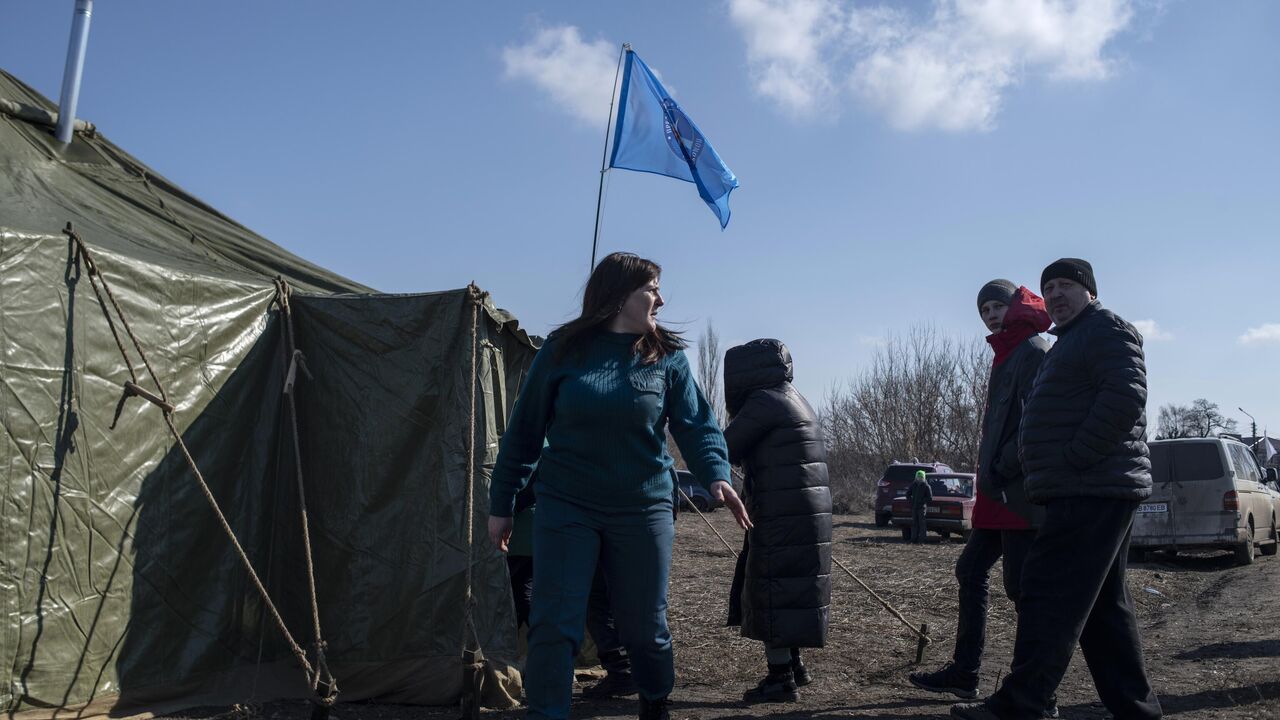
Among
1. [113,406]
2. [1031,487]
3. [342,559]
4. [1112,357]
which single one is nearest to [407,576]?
[342,559]

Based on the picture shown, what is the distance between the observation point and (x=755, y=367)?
4.89 m

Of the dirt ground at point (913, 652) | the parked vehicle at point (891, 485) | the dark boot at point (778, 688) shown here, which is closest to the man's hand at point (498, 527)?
the dirt ground at point (913, 652)

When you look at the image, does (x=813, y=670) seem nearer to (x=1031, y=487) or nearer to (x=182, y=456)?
(x=1031, y=487)

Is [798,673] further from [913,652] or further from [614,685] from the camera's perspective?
[913,652]

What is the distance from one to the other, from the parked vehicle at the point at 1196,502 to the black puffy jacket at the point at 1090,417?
9433mm

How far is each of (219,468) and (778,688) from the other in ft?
9.20

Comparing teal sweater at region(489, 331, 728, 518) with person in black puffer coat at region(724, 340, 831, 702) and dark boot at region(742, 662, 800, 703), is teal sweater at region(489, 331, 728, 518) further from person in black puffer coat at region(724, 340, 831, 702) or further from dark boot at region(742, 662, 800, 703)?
dark boot at region(742, 662, 800, 703)

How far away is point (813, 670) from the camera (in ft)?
18.9

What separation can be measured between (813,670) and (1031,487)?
7.57 ft

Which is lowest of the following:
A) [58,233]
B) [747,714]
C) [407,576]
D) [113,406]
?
[747,714]

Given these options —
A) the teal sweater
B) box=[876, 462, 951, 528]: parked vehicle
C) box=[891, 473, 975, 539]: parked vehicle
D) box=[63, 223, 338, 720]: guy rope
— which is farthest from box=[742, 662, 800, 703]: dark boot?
box=[876, 462, 951, 528]: parked vehicle

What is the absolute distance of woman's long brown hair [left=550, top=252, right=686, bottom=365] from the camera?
3.49 metres

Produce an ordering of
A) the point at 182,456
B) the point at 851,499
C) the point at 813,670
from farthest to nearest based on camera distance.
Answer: the point at 851,499 < the point at 813,670 < the point at 182,456

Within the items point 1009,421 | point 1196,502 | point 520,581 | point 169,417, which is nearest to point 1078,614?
point 1009,421
